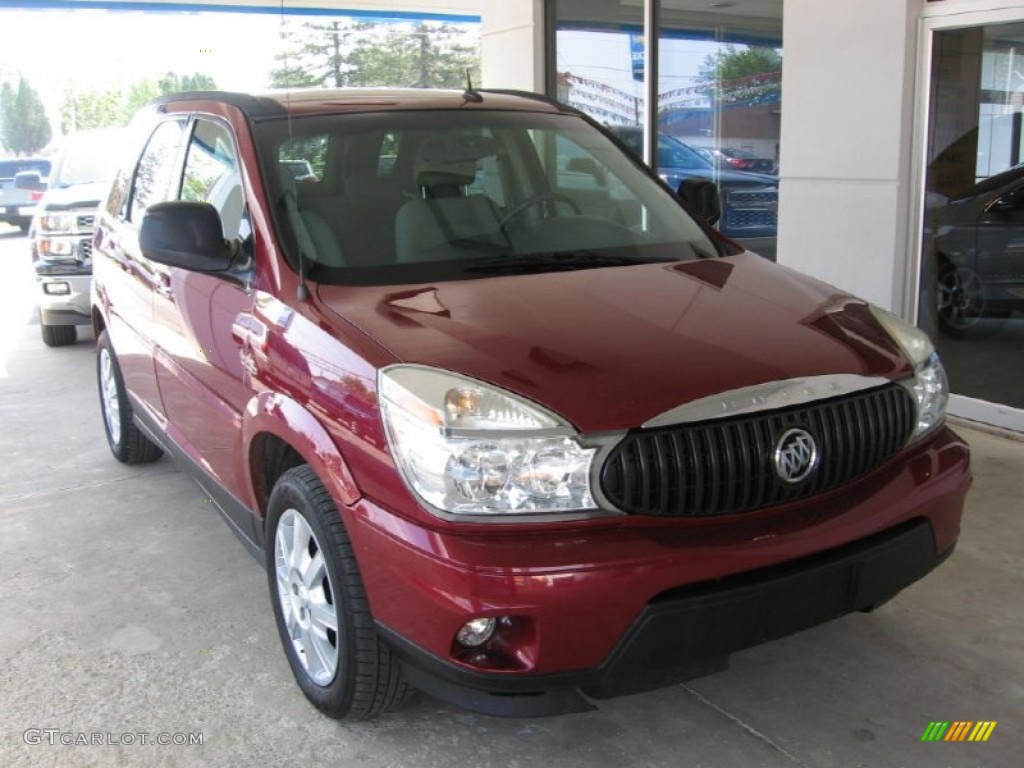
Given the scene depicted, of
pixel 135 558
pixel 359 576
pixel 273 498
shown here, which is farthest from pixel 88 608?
pixel 359 576

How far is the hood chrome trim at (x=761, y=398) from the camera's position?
7.68ft

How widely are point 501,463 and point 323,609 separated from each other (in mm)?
814

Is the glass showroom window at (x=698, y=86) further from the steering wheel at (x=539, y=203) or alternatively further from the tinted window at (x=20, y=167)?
the tinted window at (x=20, y=167)

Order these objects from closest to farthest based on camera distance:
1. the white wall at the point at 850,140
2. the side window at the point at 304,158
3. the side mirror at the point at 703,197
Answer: the side window at the point at 304,158
the side mirror at the point at 703,197
the white wall at the point at 850,140

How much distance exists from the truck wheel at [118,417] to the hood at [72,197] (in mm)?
3547

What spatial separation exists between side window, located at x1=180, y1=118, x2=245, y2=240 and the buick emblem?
70.7 inches

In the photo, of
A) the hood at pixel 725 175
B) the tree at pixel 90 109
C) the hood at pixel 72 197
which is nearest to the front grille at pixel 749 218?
the hood at pixel 725 175

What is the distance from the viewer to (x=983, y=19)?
513 cm

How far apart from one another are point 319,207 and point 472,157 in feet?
2.22

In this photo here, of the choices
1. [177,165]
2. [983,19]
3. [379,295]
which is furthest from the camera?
[983,19]

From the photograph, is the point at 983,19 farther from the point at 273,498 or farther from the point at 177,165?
the point at 273,498

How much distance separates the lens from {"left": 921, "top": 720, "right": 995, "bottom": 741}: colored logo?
2730mm

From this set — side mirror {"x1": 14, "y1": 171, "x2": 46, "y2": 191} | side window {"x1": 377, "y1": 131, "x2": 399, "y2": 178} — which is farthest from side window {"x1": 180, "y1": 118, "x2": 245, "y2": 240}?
side mirror {"x1": 14, "y1": 171, "x2": 46, "y2": 191}

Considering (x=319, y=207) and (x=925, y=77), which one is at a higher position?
(x=925, y=77)
